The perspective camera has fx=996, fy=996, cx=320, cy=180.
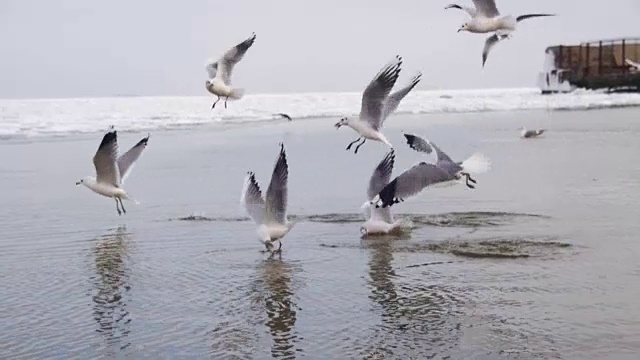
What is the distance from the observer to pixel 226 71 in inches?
354

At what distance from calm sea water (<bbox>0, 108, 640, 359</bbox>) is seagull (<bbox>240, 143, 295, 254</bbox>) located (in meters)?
0.21

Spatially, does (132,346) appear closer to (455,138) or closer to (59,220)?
(59,220)

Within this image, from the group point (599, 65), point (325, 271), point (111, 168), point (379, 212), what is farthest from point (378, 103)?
point (599, 65)

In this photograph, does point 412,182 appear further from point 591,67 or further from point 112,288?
point 591,67

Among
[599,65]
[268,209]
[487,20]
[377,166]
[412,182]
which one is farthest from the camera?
[599,65]

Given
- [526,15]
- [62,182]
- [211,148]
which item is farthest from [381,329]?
[211,148]

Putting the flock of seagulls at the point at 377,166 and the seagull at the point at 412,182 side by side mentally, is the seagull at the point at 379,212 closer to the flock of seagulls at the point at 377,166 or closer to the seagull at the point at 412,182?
the flock of seagulls at the point at 377,166

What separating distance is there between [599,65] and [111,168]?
37.3 m

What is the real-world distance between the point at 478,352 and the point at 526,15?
3828 mm

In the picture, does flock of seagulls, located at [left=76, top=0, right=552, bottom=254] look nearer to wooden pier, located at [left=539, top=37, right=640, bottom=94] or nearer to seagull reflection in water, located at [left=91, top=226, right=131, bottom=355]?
seagull reflection in water, located at [left=91, top=226, right=131, bottom=355]

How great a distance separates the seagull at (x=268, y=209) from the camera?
7.06 meters

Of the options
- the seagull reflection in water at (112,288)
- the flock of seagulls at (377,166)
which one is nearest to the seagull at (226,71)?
the flock of seagulls at (377,166)

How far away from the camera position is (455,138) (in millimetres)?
18047

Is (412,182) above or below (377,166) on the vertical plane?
below
